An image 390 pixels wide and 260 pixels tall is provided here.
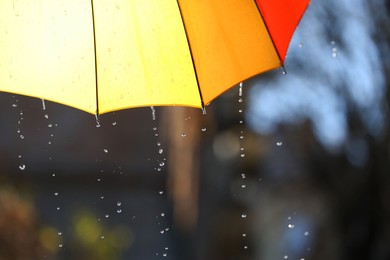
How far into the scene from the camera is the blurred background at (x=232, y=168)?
13.5 ft

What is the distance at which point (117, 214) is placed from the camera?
9914 millimetres

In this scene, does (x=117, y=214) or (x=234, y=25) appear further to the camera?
(x=117, y=214)

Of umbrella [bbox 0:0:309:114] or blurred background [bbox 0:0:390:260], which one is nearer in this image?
umbrella [bbox 0:0:309:114]

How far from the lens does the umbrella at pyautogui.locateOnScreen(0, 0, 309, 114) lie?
145cm

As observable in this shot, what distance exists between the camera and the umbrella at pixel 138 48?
1454 millimetres

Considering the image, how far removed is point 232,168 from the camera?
7105 mm

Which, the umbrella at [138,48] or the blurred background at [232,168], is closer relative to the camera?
the umbrella at [138,48]

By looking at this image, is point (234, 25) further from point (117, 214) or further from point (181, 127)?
point (117, 214)

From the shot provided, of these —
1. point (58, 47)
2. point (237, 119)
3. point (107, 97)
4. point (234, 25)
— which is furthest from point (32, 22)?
point (237, 119)

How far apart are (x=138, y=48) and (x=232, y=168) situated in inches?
224

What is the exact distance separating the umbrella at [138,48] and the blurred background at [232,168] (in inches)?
99.8

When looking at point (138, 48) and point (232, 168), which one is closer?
point (138, 48)

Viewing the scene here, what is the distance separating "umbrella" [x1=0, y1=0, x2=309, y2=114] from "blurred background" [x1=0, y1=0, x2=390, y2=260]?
254 centimetres

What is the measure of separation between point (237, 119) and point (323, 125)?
1417 mm
